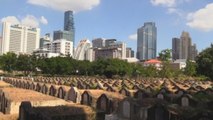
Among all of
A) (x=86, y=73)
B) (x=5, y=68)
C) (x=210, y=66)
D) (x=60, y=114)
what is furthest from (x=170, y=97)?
(x=5, y=68)

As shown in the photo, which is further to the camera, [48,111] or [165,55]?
[165,55]

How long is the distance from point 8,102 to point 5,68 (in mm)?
85952

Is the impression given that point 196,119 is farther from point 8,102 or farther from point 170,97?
point 8,102

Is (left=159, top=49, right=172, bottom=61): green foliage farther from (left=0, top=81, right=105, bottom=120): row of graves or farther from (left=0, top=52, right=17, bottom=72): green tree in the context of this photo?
(left=0, top=81, right=105, bottom=120): row of graves

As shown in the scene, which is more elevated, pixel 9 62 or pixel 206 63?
pixel 9 62

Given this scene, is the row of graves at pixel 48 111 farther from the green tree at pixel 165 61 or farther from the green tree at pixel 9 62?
the green tree at pixel 9 62

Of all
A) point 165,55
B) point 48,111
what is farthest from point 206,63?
point 165,55

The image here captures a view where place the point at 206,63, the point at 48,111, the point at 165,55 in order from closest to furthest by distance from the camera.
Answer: the point at 48,111
the point at 206,63
the point at 165,55

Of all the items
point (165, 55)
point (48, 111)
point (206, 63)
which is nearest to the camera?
point (48, 111)

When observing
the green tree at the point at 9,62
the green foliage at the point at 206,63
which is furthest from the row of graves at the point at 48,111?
the green tree at the point at 9,62

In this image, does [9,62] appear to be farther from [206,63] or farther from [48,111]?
[48,111]

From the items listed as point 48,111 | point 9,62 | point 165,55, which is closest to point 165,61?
point 165,55

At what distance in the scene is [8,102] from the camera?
26344mm

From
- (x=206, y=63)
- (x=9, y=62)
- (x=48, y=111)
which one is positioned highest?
(x=9, y=62)
